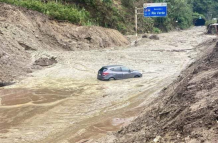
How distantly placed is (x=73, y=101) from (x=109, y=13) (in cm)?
3355

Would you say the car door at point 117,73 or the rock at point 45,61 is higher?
the rock at point 45,61

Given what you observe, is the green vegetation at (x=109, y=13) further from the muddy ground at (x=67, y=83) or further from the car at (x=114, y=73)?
the car at (x=114, y=73)

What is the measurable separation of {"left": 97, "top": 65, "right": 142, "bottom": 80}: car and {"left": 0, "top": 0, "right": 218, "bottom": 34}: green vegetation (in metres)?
16.6

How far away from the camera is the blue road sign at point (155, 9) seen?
38.8 m

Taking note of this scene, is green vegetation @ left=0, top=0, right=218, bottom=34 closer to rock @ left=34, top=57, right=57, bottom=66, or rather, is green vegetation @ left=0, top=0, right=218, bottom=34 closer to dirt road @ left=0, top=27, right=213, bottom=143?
dirt road @ left=0, top=27, right=213, bottom=143

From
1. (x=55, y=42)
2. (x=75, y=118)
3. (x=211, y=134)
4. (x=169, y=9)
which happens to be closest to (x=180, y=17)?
(x=169, y=9)

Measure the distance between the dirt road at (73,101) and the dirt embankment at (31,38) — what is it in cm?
156

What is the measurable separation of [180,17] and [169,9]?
28.1 feet

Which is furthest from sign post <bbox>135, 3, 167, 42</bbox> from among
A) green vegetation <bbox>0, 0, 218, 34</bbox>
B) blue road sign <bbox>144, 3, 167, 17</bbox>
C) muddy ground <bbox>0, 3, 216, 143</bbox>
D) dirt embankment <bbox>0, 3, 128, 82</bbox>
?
green vegetation <bbox>0, 0, 218, 34</bbox>

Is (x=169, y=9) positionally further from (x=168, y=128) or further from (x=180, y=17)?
(x=168, y=128)

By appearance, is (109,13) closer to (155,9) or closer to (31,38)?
(155,9)

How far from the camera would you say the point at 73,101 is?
1466 cm

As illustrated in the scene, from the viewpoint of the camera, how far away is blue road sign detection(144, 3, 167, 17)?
38.8 meters

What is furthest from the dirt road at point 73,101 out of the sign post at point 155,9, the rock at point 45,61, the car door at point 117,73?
the sign post at point 155,9
